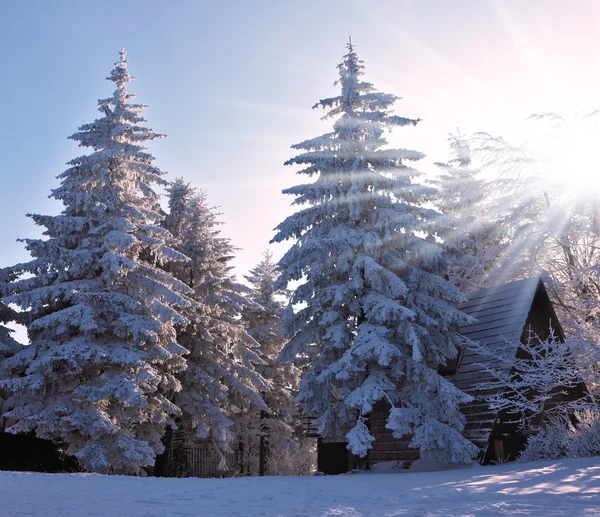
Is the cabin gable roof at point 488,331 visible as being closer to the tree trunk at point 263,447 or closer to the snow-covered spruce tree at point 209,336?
the snow-covered spruce tree at point 209,336

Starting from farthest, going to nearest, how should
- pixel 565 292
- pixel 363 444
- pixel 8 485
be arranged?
1. pixel 565 292
2. pixel 363 444
3. pixel 8 485

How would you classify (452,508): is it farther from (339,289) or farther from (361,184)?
(361,184)

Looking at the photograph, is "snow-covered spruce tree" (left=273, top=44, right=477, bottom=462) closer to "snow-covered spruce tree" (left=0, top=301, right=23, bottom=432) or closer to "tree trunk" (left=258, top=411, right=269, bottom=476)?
"snow-covered spruce tree" (left=0, top=301, right=23, bottom=432)

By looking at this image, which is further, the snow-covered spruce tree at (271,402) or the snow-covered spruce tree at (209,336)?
the snow-covered spruce tree at (271,402)

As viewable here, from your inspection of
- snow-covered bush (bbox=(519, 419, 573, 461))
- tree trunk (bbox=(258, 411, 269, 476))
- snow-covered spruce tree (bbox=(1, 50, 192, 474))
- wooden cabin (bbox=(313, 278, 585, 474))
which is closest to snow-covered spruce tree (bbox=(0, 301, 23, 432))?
snow-covered spruce tree (bbox=(1, 50, 192, 474))

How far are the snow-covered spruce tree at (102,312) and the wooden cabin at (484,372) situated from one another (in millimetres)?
7264

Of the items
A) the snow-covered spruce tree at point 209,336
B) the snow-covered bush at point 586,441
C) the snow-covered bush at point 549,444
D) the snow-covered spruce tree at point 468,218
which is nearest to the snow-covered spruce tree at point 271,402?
the snow-covered spruce tree at point 209,336

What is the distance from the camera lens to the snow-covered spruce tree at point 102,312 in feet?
58.0

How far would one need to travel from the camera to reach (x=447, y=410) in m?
17.0

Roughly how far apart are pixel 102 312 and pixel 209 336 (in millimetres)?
5863

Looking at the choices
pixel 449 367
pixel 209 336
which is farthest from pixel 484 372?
pixel 209 336

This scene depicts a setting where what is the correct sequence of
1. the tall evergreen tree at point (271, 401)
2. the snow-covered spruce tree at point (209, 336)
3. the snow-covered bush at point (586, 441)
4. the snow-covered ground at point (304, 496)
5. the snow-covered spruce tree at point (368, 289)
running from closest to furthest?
the snow-covered ground at point (304, 496)
the snow-covered bush at point (586, 441)
the snow-covered spruce tree at point (368, 289)
the snow-covered spruce tree at point (209, 336)
the tall evergreen tree at point (271, 401)

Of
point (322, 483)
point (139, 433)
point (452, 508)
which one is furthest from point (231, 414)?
point (452, 508)

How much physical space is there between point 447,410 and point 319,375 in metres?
3.84
